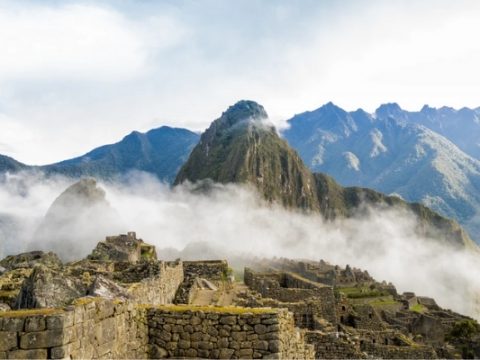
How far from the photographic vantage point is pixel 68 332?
21.0 feet

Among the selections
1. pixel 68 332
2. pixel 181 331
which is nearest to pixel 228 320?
pixel 181 331

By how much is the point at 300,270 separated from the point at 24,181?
84.0 m

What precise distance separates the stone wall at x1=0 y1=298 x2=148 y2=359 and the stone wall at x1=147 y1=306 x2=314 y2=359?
74cm

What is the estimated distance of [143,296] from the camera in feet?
41.7

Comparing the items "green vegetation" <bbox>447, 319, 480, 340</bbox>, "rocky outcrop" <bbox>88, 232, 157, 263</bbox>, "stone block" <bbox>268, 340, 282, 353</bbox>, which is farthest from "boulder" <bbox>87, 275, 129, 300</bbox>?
"green vegetation" <bbox>447, 319, 480, 340</bbox>

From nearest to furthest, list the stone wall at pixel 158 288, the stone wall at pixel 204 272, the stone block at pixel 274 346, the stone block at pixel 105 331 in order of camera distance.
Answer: the stone block at pixel 105 331 → the stone block at pixel 274 346 → the stone wall at pixel 158 288 → the stone wall at pixel 204 272

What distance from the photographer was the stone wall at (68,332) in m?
6.18

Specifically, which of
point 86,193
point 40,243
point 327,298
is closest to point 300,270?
point 40,243

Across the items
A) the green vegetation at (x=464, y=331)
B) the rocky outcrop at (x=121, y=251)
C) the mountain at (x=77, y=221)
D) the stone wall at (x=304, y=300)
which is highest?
the mountain at (x=77, y=221)

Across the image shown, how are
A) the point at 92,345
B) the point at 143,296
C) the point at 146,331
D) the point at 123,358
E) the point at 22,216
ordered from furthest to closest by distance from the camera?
the point at 22,216
the point at 143,296
the point at 146,331
the point at 123,358
the point at 92,345

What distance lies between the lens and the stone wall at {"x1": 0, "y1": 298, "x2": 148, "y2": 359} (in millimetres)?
6184

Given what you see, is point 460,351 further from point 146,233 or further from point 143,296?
point 146,233

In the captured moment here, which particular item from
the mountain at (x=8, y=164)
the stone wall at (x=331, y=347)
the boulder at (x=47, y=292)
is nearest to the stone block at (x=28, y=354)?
the boulder at (x=47, y=292)

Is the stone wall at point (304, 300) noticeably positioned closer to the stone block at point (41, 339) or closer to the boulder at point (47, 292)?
the boulder at point (47, 292)
